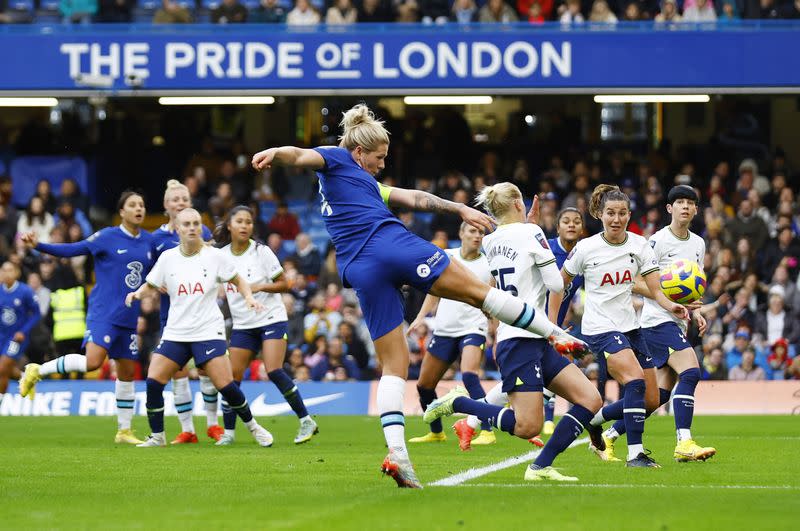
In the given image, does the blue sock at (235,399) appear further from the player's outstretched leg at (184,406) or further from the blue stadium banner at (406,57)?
the blue stadium banner at (406,57)

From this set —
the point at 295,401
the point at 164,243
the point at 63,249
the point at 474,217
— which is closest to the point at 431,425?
the point at 295,401

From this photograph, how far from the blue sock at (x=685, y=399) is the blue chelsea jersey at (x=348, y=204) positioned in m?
3.76

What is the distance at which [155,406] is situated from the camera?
1375 cm

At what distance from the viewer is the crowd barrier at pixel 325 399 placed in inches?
795

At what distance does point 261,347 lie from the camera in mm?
14625

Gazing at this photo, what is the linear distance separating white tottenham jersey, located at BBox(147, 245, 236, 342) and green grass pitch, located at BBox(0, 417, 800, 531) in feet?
3.84

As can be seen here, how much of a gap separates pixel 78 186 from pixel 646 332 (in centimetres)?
1730

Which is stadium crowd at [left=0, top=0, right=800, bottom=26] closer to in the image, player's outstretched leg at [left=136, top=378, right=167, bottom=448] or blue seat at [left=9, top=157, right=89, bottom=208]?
blue seat at [left=9, top=157, right=89, bottom=208]

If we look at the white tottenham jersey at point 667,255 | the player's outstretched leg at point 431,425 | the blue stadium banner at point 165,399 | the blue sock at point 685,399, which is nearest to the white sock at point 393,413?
the blue sock at point 685,399

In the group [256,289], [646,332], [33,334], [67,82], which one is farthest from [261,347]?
[67,82]

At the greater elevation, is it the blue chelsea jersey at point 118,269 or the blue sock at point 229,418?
the blue chelsea jersey at point 118,269

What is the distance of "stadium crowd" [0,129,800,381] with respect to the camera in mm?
21781

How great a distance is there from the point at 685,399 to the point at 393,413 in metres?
3.57

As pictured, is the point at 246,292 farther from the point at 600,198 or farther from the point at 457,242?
the point at 457,242
